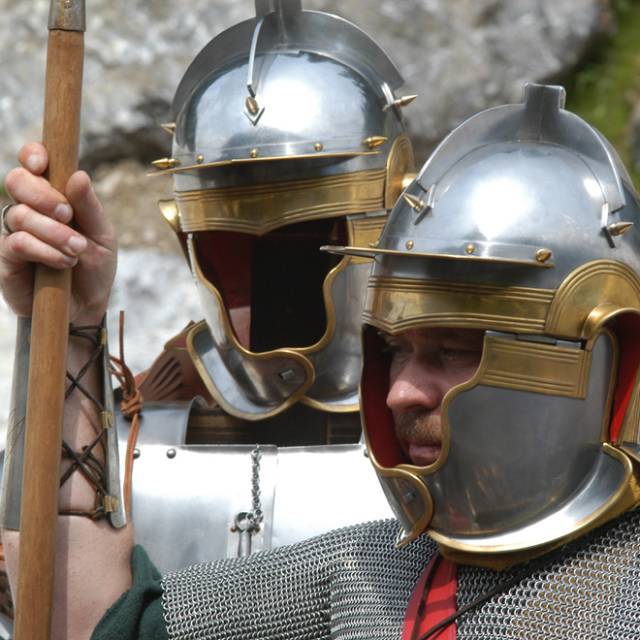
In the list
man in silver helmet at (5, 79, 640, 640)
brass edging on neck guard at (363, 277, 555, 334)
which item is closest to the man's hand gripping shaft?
man in silver helmet at (5, 79, 640, 640)

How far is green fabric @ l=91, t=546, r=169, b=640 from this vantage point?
3.86m

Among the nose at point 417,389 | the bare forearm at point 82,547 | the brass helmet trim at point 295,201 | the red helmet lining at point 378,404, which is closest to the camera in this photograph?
the nose at point 417,389

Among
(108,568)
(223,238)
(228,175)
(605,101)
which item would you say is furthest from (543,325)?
(605,101)

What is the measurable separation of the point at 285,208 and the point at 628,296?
1.64 metres

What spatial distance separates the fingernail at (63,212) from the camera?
3.70m

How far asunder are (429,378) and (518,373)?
0.68 ft

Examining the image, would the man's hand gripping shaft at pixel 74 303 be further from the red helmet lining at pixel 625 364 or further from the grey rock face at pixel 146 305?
the grey rock face at pixel 146 305

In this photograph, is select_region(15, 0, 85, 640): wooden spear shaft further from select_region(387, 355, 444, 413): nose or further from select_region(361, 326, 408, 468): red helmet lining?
select_region(387, 355, 444, 413): nose

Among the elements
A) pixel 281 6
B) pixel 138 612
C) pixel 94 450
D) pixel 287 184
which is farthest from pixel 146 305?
pixel 138 612

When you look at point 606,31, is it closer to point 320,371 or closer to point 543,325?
point 320,371

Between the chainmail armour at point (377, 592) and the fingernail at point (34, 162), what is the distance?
1104 mm

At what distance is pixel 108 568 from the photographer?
398 cm

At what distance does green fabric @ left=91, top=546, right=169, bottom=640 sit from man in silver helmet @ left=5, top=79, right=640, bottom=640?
0.61 meters

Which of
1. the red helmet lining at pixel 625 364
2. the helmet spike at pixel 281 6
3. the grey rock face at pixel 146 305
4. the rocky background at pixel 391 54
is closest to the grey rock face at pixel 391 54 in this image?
the rocky background at pixel 391 54
